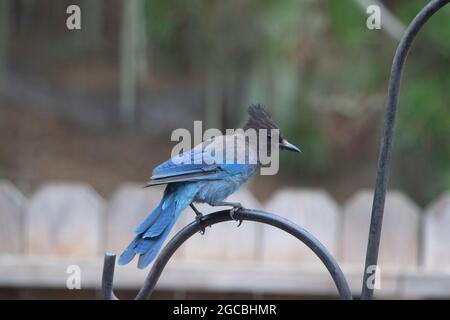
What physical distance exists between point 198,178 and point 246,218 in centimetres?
22

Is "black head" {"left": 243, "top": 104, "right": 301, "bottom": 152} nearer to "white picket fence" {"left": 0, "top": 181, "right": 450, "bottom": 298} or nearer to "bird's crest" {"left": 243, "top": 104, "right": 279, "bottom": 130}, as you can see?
"bird's crest" {"left": 243, "top": 104, "right": 279, "bottom": 130}

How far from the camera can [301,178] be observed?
5.36 m

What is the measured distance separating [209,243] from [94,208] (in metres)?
0.46

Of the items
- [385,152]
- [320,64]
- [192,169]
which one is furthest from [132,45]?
[385,152]

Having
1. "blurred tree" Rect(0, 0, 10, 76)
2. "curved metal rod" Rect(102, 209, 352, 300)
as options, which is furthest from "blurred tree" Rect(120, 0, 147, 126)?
"curved metal rod" Rect(102, 209, 352, 300)

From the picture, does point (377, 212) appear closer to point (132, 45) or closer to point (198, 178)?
point (198, 178)

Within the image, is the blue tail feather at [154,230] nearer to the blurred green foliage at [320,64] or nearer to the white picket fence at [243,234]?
the white picket fence at [243,234]

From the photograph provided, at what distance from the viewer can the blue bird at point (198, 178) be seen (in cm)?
165

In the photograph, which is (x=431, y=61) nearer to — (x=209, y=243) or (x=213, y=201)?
(x=209, y=243)

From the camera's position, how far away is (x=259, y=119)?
1818mm

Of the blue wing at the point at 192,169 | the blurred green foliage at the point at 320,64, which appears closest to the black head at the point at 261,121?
the blue wing at the point at 192,169

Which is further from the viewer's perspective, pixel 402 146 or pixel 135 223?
pixel 402 146

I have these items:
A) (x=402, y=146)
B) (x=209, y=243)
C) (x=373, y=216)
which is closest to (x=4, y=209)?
(x=209, y=243)

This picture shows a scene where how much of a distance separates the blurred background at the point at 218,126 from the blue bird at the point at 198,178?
3.67 feet
